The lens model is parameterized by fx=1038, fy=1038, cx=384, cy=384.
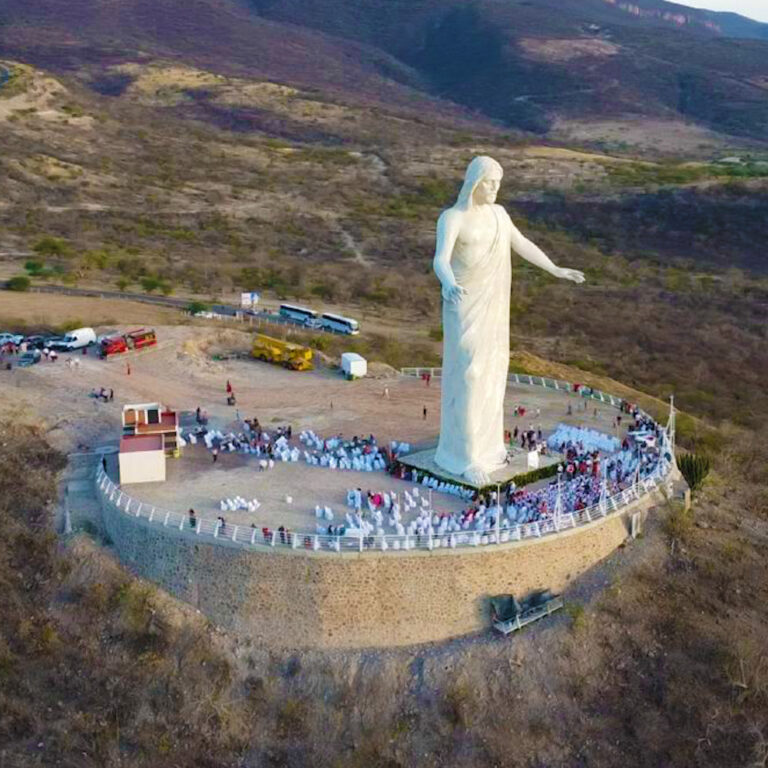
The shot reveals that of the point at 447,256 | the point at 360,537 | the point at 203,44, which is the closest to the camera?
the point at 360,537

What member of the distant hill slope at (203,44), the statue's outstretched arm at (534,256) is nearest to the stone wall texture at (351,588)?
the statue's outstretched arm at (534,256)

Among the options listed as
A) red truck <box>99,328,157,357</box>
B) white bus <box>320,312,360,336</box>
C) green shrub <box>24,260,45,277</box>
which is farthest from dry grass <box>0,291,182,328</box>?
white bus <box>320,312,360,336</box>

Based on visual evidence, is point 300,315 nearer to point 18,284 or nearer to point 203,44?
point 18,284

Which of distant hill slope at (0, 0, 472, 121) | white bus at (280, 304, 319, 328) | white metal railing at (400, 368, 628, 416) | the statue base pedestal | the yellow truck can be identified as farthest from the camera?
distant hill slope at (0, 0, 472, 121)

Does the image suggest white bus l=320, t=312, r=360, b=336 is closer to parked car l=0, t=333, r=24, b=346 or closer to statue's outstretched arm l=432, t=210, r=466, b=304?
parked car l=0, t=333, r=24, b=346

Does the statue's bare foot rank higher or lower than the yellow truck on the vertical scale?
higher

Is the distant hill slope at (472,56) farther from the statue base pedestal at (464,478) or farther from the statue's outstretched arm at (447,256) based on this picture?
the statue's outstretched arm at (447,256)

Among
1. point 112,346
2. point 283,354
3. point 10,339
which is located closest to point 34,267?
point 10,339
